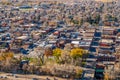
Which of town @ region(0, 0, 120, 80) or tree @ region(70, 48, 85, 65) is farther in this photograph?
tree @ region(70, 48, 85, 65)

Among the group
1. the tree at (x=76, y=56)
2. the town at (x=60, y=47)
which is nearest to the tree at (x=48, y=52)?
the town at (x=60, y=47)

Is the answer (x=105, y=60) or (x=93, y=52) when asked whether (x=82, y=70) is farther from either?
(x=93, y=52)

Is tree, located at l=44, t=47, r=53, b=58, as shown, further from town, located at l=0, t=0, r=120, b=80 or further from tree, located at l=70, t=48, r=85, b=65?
tree, located at l=70, t=48, r=85, b=65

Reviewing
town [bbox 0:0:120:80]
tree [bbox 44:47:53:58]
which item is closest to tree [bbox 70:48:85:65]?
town [bbox 0:0:120:80]

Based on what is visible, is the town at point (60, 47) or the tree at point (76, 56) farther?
the tree at point (76, 56)

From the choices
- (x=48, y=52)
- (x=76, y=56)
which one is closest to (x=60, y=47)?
(x=48, y=52)

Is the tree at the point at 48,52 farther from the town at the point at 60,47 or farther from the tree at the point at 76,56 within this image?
the tree at the point at 76,56

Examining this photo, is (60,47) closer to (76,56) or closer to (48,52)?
(48,52)

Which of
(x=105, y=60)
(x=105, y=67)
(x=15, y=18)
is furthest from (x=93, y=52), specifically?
(x=15, y=18)
